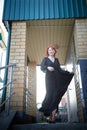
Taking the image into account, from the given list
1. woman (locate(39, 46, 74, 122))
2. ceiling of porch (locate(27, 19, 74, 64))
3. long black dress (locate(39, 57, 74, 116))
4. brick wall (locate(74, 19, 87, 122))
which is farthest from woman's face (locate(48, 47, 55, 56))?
ceiling of porch (locate(27, 19, 74, 64))

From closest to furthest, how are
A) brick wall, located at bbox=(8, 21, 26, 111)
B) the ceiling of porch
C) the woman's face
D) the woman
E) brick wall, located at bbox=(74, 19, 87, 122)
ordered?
the woman < the woman's face < brick wall, located at bbox=(8, 21, 26, 111) < brick wall, located at bbox=(74, 19, 87, 122) < the ceiling of porch

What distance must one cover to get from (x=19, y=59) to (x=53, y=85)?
3.58 ft

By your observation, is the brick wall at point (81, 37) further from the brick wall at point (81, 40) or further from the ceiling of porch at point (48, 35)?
the ceiling of porch at point (48, 35)

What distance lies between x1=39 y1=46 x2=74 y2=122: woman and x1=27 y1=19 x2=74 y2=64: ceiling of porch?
50.5 inches

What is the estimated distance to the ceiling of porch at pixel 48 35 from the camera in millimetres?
4312

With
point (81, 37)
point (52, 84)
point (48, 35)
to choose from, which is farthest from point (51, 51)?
point (48, 35)

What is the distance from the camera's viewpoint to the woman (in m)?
3.02

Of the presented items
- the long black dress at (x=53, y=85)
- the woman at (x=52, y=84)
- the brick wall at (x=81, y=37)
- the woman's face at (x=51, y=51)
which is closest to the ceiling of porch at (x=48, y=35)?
the brick wall at (x=81, y=37)

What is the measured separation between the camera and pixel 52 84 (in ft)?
10.2

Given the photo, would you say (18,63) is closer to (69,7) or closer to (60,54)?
(69,7)

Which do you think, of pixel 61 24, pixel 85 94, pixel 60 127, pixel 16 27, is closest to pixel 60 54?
pixel 61 24

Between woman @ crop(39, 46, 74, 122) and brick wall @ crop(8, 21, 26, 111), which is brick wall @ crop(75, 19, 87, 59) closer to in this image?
woman @ crop(39, 46, 74, 122)

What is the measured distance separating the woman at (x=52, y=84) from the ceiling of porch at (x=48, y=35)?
1.28 metres

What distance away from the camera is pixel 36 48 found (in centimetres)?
574
